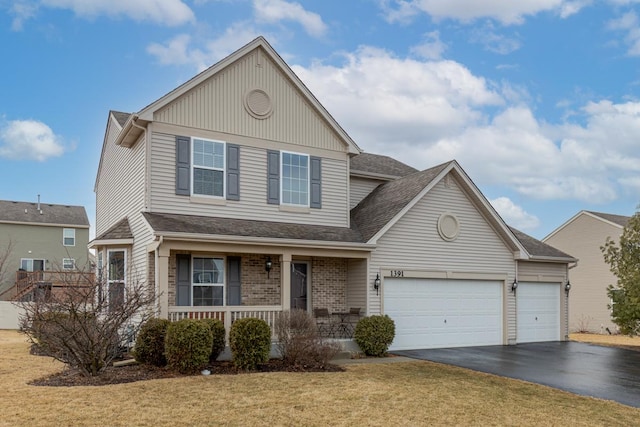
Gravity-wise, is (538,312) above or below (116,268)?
below

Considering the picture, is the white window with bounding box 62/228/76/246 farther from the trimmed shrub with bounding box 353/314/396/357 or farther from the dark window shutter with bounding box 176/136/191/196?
the trimmed shrub with bounding box 353/314/396/357

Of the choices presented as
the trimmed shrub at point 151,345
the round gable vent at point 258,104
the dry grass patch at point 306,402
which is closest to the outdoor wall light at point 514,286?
the dry grass patch at point 306,402

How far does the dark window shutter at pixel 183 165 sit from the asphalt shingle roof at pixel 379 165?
5.99 metres

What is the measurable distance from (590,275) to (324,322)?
66.1 feet

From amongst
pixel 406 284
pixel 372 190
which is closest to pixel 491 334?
pixel 406 284

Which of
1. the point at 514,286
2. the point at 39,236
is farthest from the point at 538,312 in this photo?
the point at 39,236

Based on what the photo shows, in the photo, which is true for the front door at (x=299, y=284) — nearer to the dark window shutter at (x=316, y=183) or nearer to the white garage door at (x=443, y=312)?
the dark window shutter at (x=316, y=183)

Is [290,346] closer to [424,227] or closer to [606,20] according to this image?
[424,227]

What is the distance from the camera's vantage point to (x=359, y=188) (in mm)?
19766

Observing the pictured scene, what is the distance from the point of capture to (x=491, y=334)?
1853 centimetres

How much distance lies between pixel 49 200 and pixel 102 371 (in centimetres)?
3220

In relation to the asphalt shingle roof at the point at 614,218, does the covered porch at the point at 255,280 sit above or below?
below

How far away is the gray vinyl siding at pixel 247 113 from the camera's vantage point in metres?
15.5

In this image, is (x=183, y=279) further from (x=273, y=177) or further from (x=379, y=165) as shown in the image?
(x=379, y=165)
